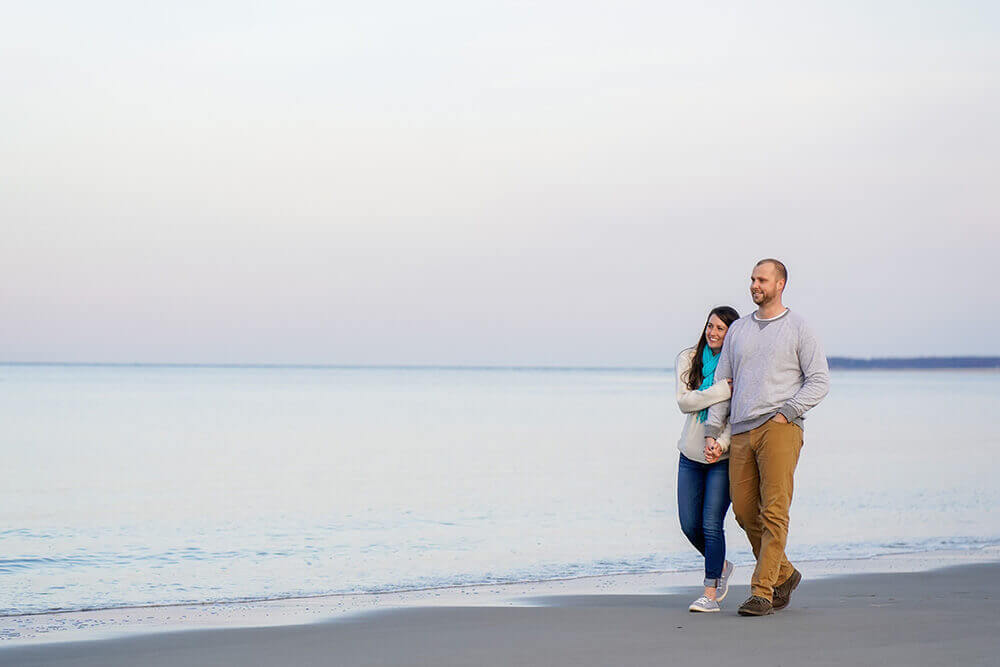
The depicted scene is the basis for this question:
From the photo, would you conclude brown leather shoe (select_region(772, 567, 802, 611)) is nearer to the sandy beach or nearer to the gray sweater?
the sandy beach

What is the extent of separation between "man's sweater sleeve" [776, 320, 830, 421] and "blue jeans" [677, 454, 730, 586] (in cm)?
57

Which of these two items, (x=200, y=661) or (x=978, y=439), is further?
(x=978, y=439)

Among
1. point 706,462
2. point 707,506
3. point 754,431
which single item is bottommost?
point 707,506

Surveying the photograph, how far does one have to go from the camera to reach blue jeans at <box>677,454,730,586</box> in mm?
6828

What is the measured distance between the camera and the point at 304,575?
984cm

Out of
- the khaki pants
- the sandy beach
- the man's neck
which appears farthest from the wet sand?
the man's neck

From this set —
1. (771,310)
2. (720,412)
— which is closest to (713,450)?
(720,412)

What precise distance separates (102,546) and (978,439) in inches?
941

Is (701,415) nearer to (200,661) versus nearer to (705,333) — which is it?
(705,333)

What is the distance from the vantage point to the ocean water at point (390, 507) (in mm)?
10039

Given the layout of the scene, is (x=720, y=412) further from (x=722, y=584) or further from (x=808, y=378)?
(x=722, y=584)

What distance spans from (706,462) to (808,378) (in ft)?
2.52

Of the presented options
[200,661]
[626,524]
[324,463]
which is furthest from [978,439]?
[200,661]

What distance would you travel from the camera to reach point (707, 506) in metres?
6.84
